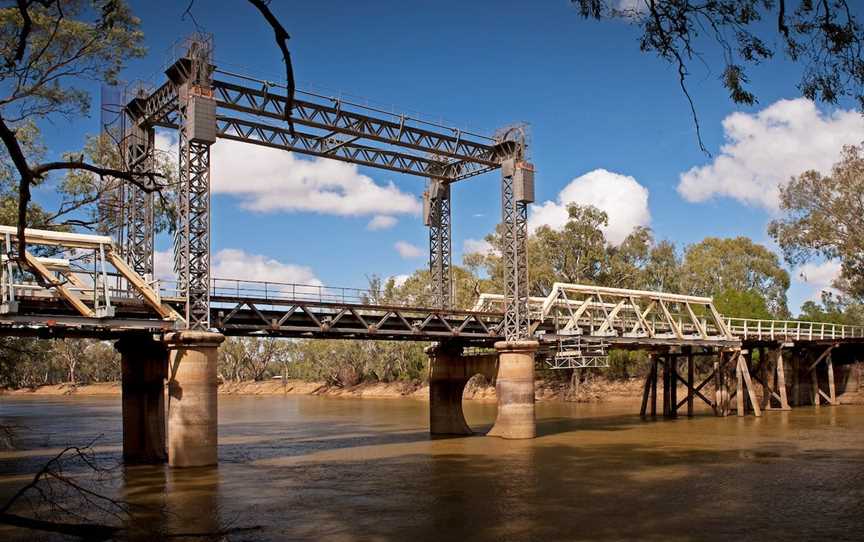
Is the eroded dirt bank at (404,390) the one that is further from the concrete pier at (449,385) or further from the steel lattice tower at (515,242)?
the steel lattice tower at (515,242)

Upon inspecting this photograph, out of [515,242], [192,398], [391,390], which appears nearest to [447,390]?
[515,242]

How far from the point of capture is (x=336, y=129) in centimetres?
3203

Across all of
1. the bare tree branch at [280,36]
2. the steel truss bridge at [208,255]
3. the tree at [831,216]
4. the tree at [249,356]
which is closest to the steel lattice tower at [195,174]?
the steel truss bridge at [208,255]

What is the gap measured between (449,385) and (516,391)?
4.83m

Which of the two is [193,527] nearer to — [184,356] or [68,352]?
[184,356]

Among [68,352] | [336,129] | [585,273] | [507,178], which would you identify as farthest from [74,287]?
[68,352]

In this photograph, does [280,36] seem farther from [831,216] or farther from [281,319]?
[831,216]

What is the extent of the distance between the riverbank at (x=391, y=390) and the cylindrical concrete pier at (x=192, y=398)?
5037cm

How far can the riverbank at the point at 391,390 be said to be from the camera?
73.4 metres

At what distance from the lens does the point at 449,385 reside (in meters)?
39.2

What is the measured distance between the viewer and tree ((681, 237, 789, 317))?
297ft

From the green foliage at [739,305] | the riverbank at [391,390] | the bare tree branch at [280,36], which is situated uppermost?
the bare tree branch at [280,36]

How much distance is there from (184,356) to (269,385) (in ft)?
315

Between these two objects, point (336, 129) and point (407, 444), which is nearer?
point (336, 129)
